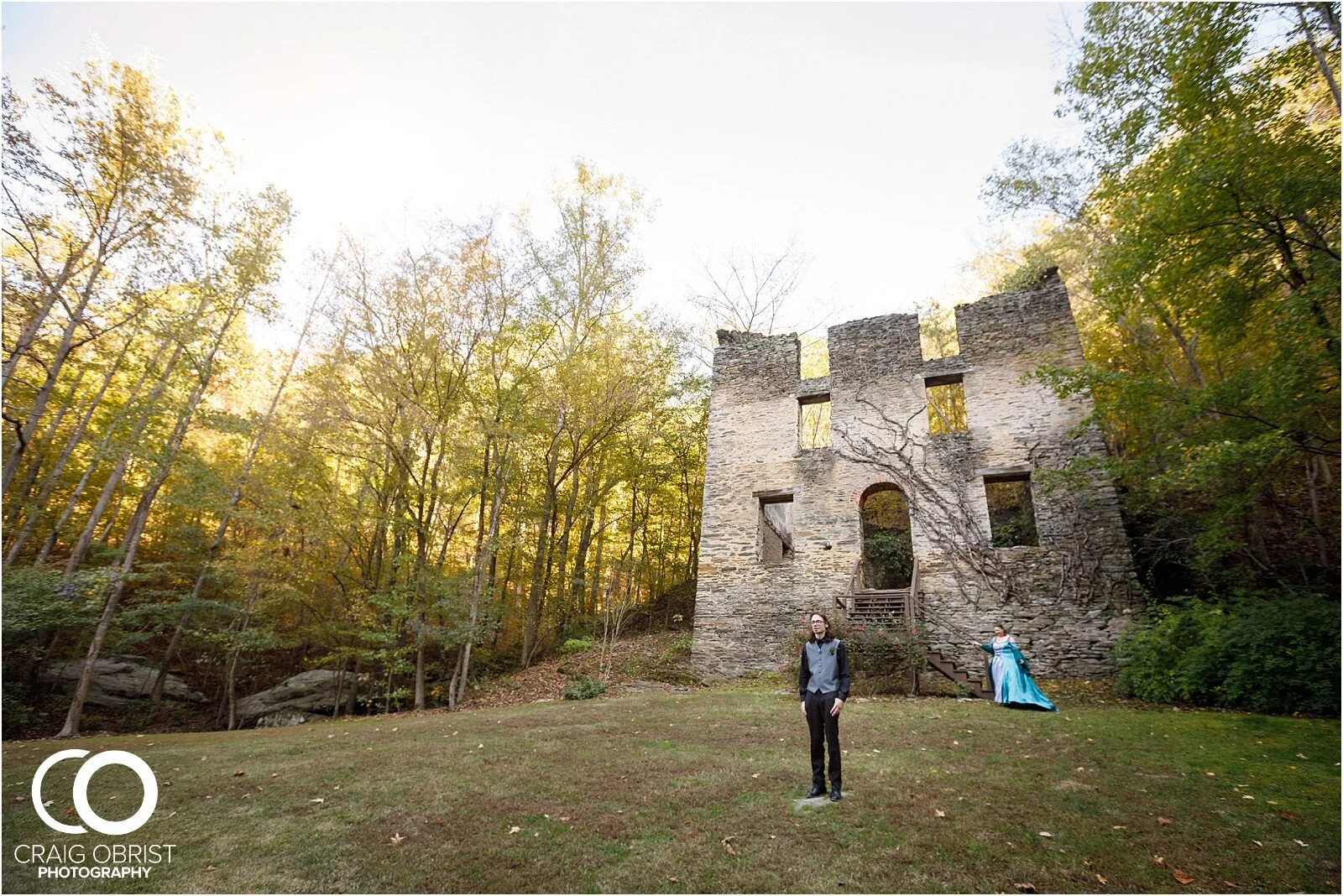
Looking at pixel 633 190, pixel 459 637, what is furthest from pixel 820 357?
pixel 459 637

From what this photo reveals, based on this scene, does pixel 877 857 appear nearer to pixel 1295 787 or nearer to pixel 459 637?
pixel 1295 787

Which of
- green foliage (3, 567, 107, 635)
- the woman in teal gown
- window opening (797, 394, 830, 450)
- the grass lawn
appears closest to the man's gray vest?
the grass lawn

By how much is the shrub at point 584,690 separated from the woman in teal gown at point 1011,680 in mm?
6725

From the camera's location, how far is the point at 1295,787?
4070mm

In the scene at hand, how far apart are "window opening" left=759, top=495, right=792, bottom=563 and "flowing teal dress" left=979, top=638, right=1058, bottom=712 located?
5483 millimetres

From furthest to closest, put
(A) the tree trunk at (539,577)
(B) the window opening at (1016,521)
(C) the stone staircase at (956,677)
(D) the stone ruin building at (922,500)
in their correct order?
(A) the tree trunk at (539,577) → (B) the window opening at (1016,521) → (D) the stone ruin building at (922,500) → (C) the stone staircase at (956,677)

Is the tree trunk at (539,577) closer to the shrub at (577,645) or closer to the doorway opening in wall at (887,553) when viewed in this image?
the shrub at (577,645)

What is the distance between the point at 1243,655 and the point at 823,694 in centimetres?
684

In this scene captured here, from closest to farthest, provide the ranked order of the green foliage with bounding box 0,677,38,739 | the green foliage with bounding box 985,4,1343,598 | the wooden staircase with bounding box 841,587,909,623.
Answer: the green foliage with bounding box 985,4,1343,598
the wooden staircase with bounding box 841,587,909,623
the green foliage with bounding box 0,677,38,739

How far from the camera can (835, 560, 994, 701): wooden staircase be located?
9.55m

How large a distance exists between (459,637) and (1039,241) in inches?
691

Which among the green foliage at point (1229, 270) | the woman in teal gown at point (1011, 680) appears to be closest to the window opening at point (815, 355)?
the green foliage at point (1229, 270)

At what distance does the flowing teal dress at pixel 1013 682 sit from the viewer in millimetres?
7785

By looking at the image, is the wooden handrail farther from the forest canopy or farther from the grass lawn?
the forest canopy
